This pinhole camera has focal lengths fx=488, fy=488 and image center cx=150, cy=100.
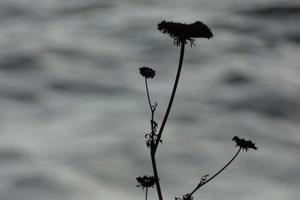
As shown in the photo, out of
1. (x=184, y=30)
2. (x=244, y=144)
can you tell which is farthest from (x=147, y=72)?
(x=244, y=144)

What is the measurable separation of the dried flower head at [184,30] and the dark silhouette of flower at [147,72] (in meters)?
1.10

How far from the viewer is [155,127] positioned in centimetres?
934

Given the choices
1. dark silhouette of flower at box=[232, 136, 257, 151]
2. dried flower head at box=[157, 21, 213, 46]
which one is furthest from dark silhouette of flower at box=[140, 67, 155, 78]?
dark silhouette of flower at box=[232, 136, 257, 151]

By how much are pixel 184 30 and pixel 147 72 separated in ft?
4.76

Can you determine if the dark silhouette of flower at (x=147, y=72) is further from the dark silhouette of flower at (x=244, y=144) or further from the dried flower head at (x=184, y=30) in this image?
the dark silhouette of flower at (x=244, y=144)

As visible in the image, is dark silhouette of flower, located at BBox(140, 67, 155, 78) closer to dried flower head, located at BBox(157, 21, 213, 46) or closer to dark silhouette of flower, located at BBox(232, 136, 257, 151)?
dried flower head, located at BBox(157, 21, 213, 46)

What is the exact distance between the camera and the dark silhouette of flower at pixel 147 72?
31.0ft

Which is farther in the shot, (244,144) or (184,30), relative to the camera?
(244,144)

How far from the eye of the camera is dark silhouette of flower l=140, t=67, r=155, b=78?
9.46m

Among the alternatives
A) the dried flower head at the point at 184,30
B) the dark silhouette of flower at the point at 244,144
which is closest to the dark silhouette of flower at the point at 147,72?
the dried flower head at the point at 184,30

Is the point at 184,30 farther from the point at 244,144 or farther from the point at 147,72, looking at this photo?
the point at 244,144

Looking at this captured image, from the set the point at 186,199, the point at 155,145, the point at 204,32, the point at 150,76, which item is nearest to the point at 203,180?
the point at 186,199

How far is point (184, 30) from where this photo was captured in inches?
333

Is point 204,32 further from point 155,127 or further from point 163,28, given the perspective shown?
point 155,127
